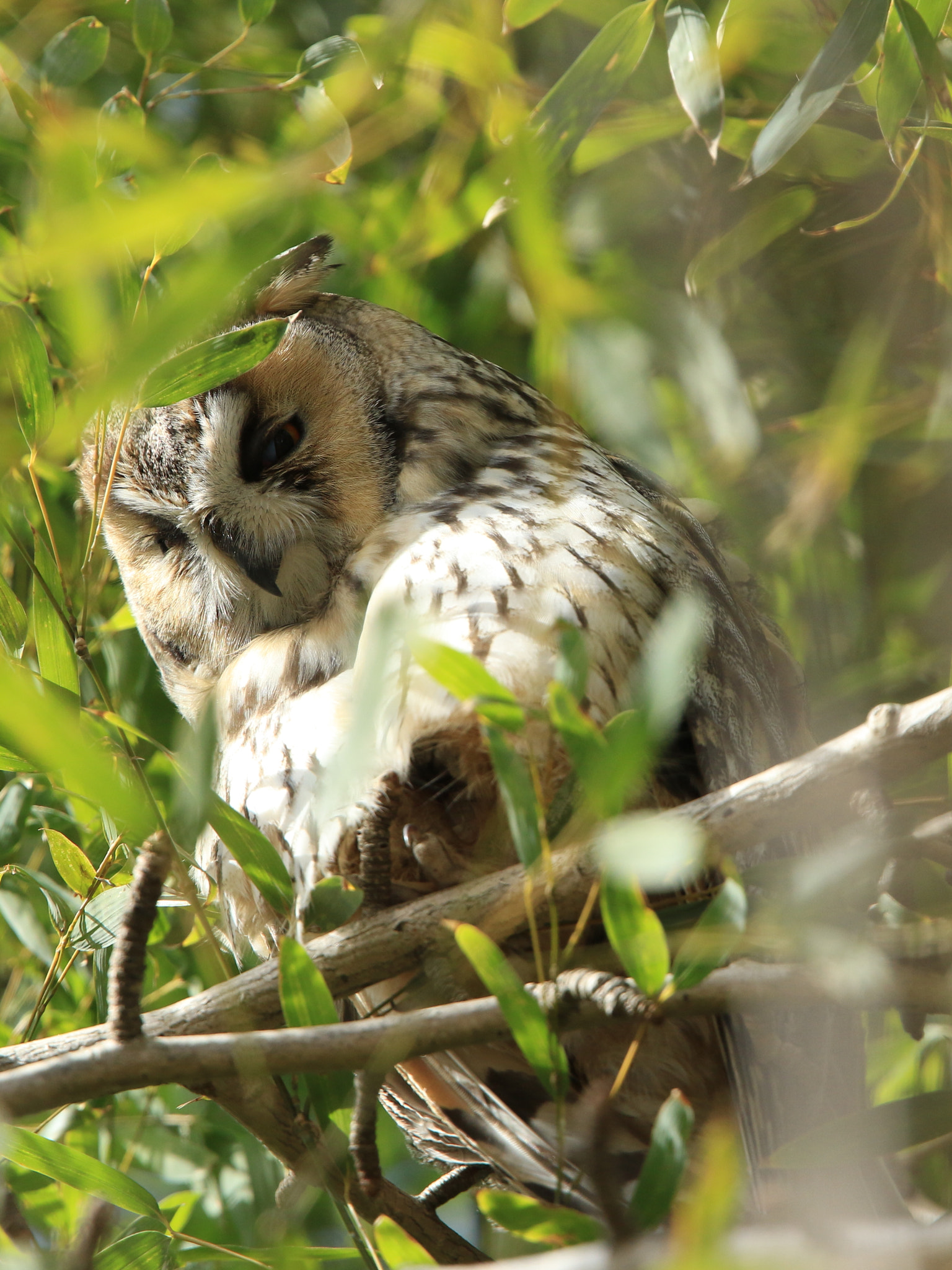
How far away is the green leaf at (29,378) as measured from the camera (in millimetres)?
959

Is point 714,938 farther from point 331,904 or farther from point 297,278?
point 297,278

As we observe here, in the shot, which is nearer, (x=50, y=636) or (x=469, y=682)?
(x=469, y=682)

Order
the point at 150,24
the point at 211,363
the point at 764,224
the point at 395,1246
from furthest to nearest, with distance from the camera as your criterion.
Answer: the point at 764,224 < the point at 150,24 < the point at 211,363 < the point at 395,1246

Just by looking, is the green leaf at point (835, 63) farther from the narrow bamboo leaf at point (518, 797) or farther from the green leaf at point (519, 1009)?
the green leaf at point (519, 1009)

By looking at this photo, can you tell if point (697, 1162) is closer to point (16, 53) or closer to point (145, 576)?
point (145, 576)

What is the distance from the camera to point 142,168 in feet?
4.18

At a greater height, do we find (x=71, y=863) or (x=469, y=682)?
(x=469, y=682)

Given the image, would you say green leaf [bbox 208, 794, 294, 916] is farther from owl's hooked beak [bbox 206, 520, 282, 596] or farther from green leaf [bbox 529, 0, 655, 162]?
green leaf [bbox 529, 0, 655, 162]

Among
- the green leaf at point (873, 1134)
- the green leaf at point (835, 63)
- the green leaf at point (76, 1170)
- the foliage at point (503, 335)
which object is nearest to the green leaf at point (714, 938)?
the foliage at point (503, 335)

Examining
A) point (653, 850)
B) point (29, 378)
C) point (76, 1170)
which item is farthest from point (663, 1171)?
point (29, 378)

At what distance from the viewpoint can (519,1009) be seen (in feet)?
2.40

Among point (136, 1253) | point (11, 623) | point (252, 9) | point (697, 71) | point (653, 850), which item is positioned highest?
point (252, 9)

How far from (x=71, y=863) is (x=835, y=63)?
104 centimetres

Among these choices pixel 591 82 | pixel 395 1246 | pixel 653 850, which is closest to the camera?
pixel 653 850
